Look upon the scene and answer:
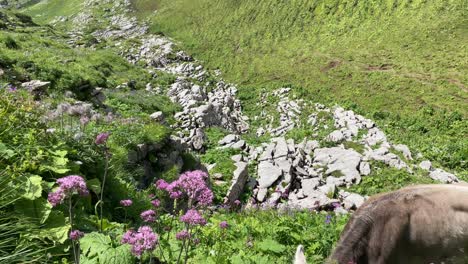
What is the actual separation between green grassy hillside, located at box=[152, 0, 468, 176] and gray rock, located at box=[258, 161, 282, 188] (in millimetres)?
9145

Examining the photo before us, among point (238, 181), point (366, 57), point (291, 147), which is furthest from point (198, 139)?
point (366, 57)

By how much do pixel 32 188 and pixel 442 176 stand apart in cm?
1690

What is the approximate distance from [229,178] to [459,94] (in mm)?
19871

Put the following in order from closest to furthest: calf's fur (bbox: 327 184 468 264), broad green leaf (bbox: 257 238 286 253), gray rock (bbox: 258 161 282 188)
Answer: 1. calf's fur (bbox: 327 184 468 264)
2. broad green leaf (bbox: 257 238 286 253)
3. gray rock (bbox: 258 161 282 188)

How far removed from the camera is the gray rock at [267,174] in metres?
15.3

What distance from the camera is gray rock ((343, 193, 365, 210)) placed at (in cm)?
1314

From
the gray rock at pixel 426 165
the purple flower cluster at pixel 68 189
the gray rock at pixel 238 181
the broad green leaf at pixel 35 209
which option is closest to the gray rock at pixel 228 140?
the gray rock at pixel 238 181

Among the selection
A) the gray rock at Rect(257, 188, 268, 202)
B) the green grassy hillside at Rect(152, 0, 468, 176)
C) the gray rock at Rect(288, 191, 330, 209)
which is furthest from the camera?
the green grassy hillside at Rect(152, 0, 468, 176)

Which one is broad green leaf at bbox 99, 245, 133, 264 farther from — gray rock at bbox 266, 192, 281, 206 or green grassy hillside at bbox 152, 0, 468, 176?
green grassy hillside at bbox 152, 0, 468, 176

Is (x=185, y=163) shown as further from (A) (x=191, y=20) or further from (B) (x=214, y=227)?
(A) (x=191, y=20)

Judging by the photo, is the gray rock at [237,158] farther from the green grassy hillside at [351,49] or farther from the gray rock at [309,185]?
the green grassy hillside at [351,49]

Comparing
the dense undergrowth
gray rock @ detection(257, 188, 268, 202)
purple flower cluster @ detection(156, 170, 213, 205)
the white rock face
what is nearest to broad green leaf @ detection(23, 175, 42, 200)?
the dense undergrowth

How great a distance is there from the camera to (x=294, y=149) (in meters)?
18.4

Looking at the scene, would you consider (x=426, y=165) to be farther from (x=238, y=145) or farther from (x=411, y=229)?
(x=411, y=229)
